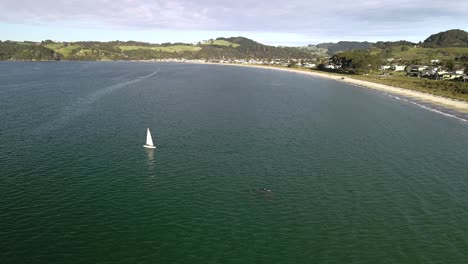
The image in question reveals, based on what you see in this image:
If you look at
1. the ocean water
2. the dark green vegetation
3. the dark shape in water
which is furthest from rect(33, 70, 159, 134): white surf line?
the dark green vegetation

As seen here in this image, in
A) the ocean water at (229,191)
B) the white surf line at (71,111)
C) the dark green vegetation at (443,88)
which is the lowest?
the white surf line at (71,111)

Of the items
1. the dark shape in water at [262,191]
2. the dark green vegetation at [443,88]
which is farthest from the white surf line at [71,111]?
the dark green vegetation at [443,88]

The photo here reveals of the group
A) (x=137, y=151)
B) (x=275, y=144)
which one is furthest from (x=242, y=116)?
(x=137, y=151)

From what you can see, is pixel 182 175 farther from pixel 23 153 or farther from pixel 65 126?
pixel 65 126

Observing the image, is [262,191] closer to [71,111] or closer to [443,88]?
[71,111]

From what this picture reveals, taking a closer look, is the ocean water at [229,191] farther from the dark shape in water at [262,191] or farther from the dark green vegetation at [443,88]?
the dark green vegetation at [443,88]

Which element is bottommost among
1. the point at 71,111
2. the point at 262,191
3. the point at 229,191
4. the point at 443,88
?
the point at 71,111

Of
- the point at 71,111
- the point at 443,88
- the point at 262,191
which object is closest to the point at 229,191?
the point at 262,191

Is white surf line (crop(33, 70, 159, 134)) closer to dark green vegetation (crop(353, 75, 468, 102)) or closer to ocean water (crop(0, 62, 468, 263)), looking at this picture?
ocean water (crop(0, 62, 468, 263))
